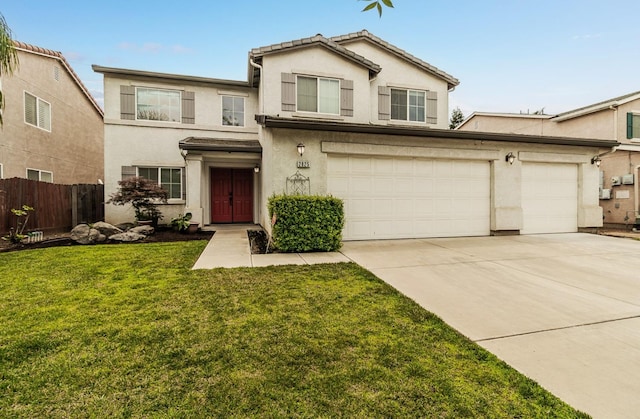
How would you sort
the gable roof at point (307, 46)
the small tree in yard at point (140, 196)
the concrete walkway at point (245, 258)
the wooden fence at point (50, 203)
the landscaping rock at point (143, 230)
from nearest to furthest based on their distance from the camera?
the concrete walkway at point (245, 258) → the wooden fence at point (50, 203) → the landscaping rock at point (143, 230) → the small tree in yard at point (140, 196) → the gable roof at point (307, 46)

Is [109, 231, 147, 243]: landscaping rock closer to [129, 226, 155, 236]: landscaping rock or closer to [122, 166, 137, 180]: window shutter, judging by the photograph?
[129, 226, 155, 236]: landscaping rock

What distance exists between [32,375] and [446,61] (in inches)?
648

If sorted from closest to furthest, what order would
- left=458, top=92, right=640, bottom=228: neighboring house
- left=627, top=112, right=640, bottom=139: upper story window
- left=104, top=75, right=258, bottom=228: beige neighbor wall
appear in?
left=104, top=75, right=258, bottom=228: beige neighbor wall < left=458, top=92, right=640, bottom=228: neighboring house < left=627, top=112, right=640, bottom=139: upper story window

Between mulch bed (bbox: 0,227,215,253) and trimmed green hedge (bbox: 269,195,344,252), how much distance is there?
145 inches

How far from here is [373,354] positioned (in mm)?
2670

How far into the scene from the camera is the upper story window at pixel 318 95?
1069cm

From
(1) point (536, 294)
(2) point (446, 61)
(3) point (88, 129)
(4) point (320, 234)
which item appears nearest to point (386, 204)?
(4) point (320, 234)

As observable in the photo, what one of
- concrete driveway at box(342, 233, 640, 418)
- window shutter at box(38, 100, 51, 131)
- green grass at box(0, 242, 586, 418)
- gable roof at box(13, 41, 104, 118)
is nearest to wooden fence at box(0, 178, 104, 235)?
window shutter at box(38, 100, 51, 131)

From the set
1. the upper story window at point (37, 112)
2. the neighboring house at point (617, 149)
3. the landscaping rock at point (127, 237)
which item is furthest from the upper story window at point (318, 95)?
the neighboring house at point (617, 149)

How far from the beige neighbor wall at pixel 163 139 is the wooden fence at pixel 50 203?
511mm

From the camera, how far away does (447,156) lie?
9031mm

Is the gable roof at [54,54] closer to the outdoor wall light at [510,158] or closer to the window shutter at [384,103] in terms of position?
the window shutter at [384,103]

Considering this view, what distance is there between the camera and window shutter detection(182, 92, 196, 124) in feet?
39.2

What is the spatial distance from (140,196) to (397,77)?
10748 millimetres
